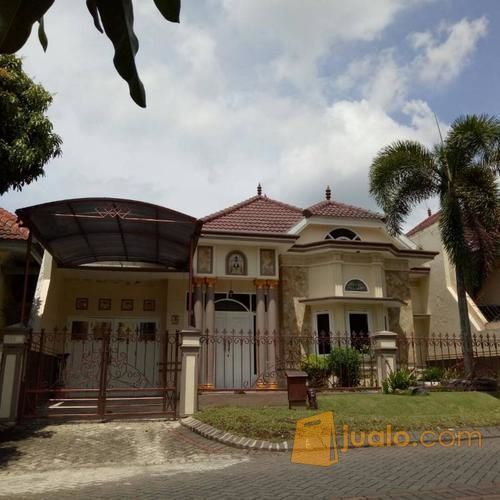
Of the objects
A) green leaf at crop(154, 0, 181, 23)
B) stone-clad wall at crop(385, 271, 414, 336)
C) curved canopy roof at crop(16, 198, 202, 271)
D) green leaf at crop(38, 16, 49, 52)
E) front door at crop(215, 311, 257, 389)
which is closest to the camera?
green leaf at crop(154, 0, 181, 23)

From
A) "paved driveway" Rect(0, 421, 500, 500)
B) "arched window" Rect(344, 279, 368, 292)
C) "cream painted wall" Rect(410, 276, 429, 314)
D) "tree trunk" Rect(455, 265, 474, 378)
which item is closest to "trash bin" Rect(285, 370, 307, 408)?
"paved driveway" Rect(0, 421, 500, 500)

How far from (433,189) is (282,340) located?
21.4ft

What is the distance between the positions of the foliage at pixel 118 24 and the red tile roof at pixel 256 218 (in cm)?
1478

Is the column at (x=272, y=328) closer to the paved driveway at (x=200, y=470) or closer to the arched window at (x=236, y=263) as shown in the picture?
the arched window at (x=236, y=263)

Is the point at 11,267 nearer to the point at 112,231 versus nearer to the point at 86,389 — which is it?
the point at 112,231

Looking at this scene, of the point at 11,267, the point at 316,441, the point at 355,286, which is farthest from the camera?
the point at 355,286

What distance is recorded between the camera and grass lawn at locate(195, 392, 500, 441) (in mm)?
9331

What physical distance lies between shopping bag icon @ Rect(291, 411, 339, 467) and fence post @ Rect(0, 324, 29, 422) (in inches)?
223

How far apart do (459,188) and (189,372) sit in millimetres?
9108

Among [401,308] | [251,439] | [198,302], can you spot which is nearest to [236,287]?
[198,302]

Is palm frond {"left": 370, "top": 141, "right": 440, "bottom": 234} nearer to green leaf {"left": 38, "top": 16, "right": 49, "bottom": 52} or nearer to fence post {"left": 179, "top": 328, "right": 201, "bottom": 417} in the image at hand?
fence post {"left": 179, "top": 328, "right": 201, "bottom": 417}

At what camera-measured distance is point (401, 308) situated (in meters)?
18.2

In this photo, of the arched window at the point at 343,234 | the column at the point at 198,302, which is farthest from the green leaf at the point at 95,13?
the arched window at the point at 343,234

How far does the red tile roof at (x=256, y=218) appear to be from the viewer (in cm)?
1758
